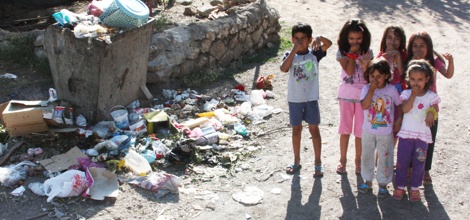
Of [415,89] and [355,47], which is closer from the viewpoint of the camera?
[415,89]

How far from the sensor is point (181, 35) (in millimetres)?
8289

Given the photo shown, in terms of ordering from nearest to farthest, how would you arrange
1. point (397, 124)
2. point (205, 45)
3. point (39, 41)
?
point (397, 124)
point (39, 41)
point (205, 45)

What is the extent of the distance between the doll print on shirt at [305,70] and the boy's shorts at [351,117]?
1.35 feet

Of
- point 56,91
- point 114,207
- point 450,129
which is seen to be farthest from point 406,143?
point 56,91

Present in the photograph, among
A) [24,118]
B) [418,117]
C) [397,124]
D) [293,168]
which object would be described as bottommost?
[293,168]

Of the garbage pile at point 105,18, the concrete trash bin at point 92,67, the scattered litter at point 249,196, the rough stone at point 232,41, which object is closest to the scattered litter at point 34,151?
the concrete trash bin at point 92,67

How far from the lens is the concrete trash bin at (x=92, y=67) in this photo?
21.3ft

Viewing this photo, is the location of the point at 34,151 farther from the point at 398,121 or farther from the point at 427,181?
the point at 427,181

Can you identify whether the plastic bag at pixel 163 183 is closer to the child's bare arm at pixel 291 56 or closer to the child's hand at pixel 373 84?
the child's bare arm at pixel 291 56

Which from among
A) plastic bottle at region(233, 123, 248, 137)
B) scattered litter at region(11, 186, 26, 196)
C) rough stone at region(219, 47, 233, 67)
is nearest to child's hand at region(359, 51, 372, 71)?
plastic bottle at region(233, 123, 248, 137)

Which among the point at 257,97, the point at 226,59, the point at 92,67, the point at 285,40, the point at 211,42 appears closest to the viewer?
the point at 92,67

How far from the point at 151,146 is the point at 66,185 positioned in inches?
49.1

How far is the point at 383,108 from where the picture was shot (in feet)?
16.5

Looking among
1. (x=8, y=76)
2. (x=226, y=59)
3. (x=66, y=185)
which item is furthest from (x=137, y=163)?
(x=226, y=59)
